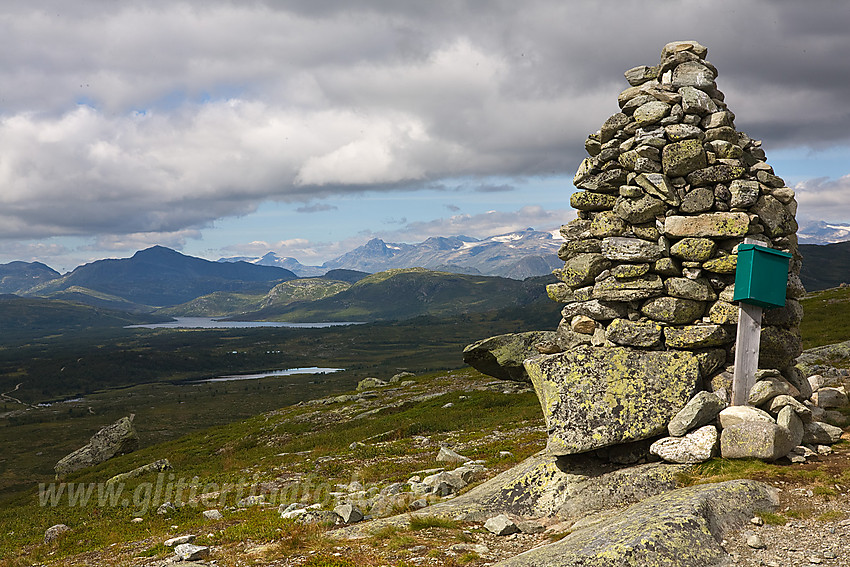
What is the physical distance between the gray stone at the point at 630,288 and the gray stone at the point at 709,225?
5.15ft

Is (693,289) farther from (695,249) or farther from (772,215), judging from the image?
(772,215)

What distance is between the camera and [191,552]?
47.4ft

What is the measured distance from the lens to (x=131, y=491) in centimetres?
3250

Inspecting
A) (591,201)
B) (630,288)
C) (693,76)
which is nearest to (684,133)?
(693,76)

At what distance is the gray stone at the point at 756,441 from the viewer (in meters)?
13.8

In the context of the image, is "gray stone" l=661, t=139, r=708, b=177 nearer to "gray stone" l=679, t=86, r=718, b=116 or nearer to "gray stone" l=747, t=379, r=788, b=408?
"gray stone" l=679, t=86, r=718, b=116

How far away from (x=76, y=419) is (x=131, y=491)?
6475 inches

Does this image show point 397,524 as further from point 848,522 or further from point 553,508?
point 848,522

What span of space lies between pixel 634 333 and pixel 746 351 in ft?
10.1

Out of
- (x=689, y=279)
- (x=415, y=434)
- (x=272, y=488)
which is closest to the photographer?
(x=689, y=279)

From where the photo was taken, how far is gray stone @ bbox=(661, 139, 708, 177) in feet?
53.5

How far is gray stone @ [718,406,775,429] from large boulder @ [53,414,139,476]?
75.1 meters

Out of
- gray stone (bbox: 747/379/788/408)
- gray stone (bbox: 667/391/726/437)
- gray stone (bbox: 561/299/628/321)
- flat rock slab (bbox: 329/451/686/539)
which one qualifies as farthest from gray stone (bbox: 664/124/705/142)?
flat rock slab (bbox: 329/451/686/539)

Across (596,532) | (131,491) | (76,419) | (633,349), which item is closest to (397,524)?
(596,532)
